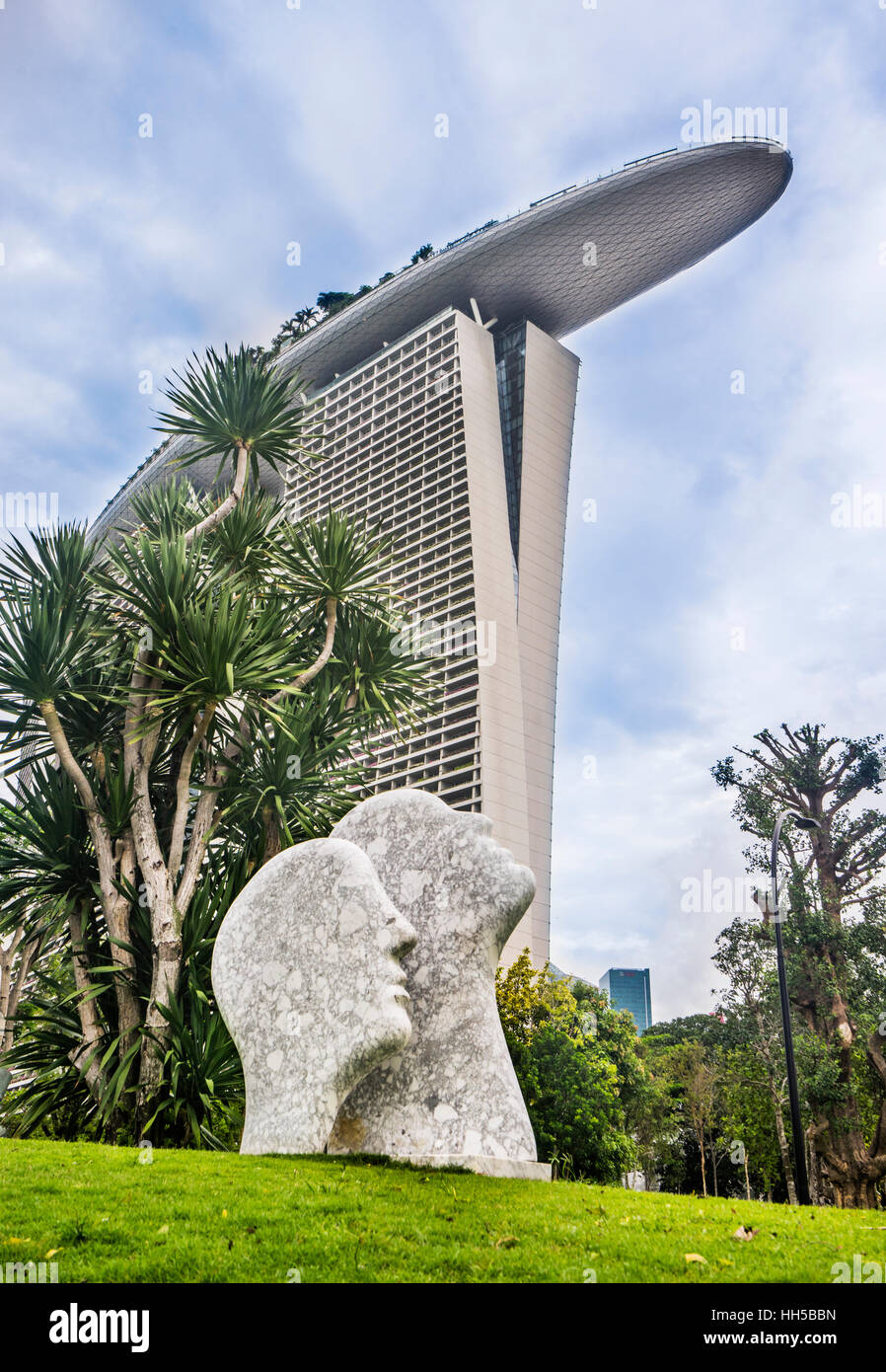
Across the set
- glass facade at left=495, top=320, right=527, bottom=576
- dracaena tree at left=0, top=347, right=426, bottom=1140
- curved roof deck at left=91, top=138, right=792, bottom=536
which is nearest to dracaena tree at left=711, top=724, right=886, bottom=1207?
dracaena tree at left=0, top=347, right=426, bottom=1140

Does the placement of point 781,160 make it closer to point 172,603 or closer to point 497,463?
point 497,463

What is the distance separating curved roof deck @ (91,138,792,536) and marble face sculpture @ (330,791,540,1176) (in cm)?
4878

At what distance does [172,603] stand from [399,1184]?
7.47m

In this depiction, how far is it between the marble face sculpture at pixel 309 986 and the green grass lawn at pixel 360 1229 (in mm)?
615

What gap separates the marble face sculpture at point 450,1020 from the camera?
7.68m

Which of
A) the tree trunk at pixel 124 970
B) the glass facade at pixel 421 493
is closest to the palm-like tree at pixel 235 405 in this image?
the tree trunk at pixel 124 970

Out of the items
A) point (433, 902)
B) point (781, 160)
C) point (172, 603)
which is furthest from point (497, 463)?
point (433, 902)

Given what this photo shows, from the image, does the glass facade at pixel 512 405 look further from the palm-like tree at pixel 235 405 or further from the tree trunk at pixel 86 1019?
→ the tree trunk at pixel 86 1019

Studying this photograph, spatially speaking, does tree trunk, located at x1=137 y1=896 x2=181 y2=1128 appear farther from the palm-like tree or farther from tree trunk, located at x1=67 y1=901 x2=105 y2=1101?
the palm-like tree

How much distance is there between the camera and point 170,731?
43.9 ft

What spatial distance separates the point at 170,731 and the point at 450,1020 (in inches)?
272

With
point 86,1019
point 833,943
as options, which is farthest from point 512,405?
point 86,1019

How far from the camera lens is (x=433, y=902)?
27.9 ft

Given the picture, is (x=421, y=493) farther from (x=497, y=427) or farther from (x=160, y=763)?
(x=160, y=763)
